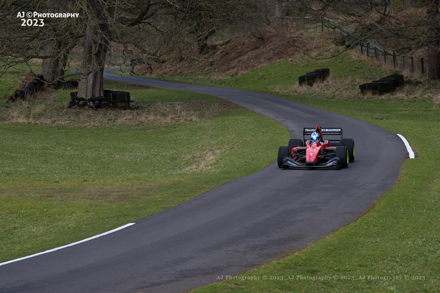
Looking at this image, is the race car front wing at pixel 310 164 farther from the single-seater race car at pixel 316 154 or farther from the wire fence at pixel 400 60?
the wire fence at pixel 400 60

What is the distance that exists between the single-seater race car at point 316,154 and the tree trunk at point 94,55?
47.4 ft

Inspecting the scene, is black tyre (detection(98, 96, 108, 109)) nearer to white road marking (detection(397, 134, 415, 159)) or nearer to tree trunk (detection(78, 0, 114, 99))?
tree trunk (detection(78, 0, 114, 99))

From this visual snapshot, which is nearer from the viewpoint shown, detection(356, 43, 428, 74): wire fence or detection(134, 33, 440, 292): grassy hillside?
detection(134, 33, 440, 292): grassy hillside

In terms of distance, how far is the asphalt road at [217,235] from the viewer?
830 centimetres

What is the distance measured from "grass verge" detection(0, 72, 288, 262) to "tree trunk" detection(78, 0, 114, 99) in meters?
1.59

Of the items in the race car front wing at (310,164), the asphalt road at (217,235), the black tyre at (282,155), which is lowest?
the asphalt road at (217,235)

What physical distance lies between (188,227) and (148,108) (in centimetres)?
2659

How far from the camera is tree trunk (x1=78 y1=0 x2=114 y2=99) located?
2906cm

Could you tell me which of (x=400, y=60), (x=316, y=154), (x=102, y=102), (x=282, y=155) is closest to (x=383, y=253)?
(x=316, y=154)

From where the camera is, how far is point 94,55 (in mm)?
32312

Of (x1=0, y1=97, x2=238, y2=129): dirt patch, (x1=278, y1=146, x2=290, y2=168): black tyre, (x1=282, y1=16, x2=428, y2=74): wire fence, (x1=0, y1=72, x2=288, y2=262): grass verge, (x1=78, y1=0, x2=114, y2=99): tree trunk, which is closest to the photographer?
(x1=0, y1=72, x2=288, y2=262): grass verge

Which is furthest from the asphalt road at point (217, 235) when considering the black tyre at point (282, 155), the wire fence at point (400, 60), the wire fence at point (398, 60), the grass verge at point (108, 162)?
the wire fence at point (400, 60)

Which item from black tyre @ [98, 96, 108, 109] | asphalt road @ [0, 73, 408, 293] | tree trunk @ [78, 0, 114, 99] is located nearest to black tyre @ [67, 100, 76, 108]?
tree trunk @ [78, 0, 114, 99]

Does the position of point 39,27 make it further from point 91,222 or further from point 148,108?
point 91,222
